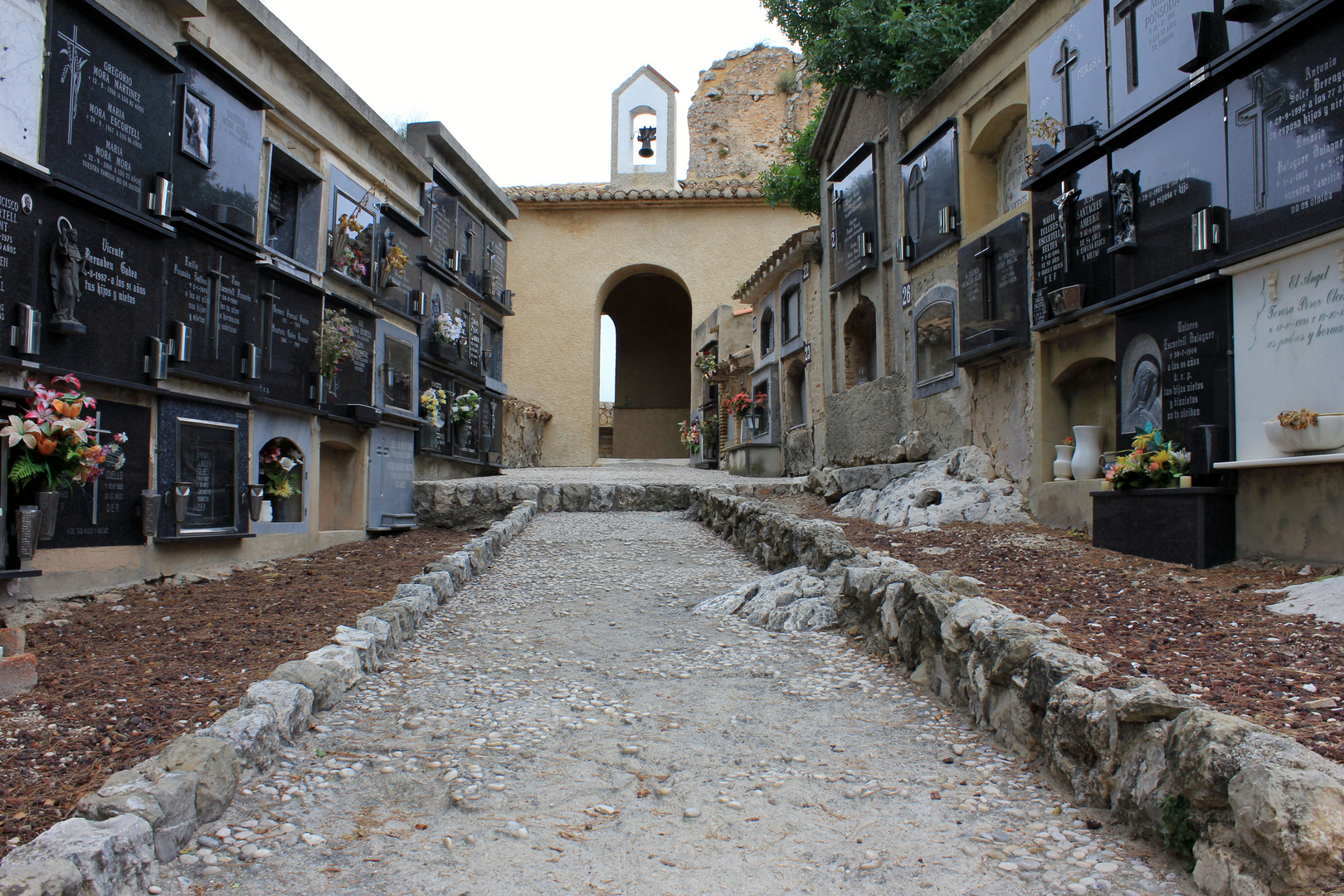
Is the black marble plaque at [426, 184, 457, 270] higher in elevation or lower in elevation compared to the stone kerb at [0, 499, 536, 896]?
higher

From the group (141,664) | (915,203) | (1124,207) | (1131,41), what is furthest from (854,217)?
(141,664)

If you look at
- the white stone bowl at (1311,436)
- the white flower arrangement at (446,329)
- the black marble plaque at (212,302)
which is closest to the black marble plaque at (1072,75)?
the white stone bowl at (1311,436)

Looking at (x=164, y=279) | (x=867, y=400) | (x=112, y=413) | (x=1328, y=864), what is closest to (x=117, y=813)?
(x=1328, y=864)

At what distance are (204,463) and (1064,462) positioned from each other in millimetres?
7839

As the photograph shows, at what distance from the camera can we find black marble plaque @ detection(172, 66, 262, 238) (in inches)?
270

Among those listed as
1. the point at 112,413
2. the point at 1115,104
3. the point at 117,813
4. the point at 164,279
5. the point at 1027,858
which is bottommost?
the point at 1027,858

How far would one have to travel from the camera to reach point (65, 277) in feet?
18.0

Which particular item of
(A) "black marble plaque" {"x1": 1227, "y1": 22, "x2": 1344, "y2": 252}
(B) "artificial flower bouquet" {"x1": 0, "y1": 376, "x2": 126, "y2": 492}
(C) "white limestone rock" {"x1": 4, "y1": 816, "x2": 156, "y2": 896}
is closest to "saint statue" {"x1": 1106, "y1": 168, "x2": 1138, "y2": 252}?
(A) "black marble plaque" {"x1": 1227, "y1": 22, "x2": 1344, "y2": 252}

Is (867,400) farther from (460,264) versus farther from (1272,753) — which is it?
(1272,753)

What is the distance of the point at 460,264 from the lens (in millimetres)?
14367

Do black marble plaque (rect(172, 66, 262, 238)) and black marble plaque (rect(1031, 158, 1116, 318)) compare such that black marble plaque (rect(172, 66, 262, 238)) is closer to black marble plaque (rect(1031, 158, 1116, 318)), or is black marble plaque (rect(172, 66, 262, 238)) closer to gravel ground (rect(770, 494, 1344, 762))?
gravel ground (rect(770, 494, 1344, 762))

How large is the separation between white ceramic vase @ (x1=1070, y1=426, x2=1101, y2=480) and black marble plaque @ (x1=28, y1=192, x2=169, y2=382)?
7924 mm

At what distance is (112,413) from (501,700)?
4.16 meters

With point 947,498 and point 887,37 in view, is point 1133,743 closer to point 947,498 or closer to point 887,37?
point 947,498
